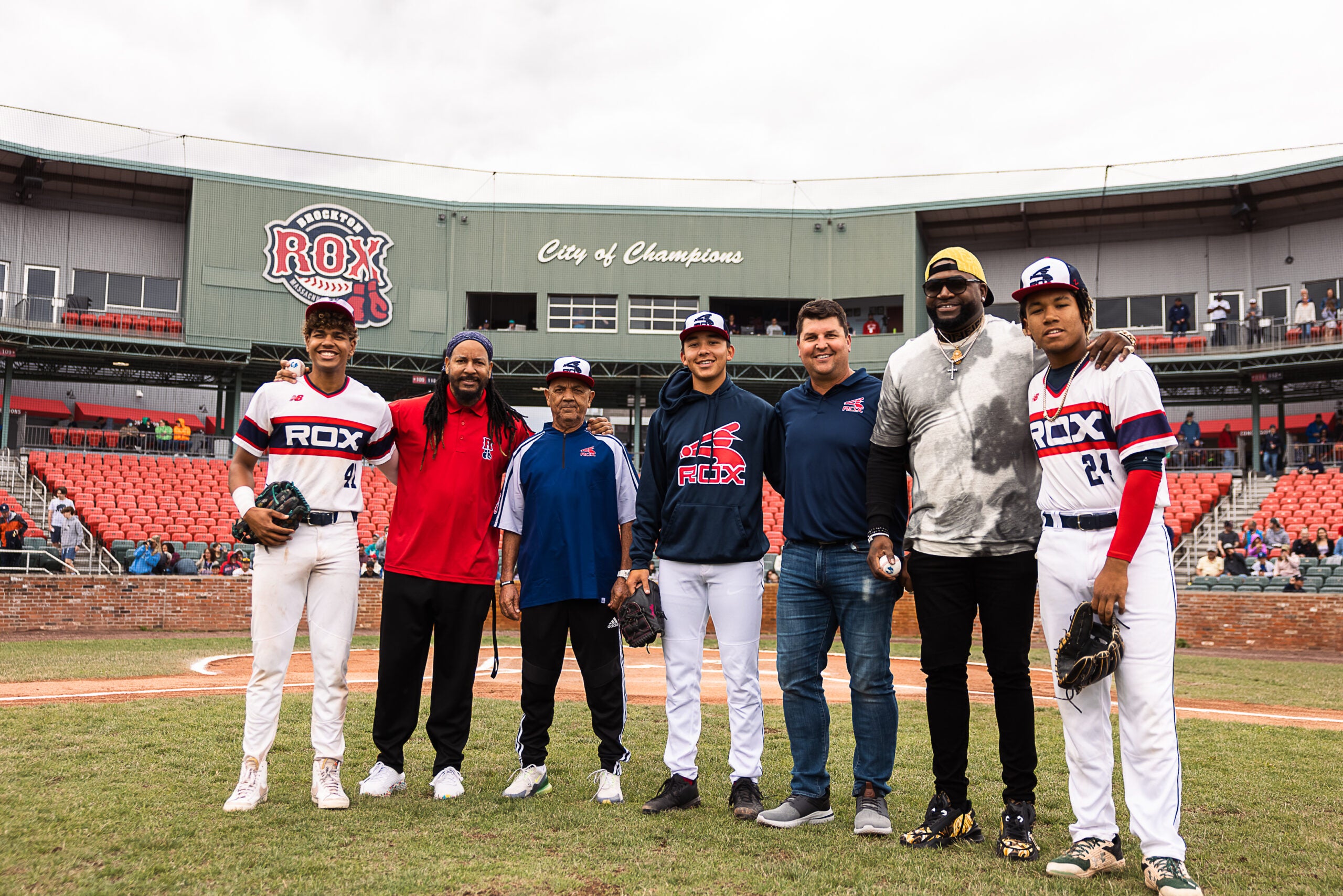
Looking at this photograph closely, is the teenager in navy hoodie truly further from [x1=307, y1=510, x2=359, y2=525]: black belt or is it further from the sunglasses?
[x1=307, y1=510, x2=359, y2=525]: black belt

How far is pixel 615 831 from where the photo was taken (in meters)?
4.36

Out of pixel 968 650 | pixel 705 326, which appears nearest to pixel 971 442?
pixel 968 650

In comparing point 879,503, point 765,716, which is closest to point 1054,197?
point 765,716

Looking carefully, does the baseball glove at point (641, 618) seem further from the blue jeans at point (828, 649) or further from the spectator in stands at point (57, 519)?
the spectator in stands at point (57, 519)

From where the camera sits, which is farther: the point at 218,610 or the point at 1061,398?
the point at 218,610

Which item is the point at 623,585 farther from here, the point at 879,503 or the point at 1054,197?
the point at 1054,197

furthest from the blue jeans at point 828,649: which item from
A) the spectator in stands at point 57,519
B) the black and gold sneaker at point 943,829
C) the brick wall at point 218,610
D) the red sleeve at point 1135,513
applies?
the spectator in stands at point 57,519

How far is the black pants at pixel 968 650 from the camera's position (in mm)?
4145

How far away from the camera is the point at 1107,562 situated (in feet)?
12.2

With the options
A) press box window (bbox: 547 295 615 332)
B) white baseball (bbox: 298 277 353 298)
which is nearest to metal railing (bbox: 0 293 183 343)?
white baseball (bbox: 298 277 353 298)

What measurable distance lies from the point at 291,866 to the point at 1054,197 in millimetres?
31001

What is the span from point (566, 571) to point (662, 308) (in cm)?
2667

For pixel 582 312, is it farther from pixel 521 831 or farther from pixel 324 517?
pixel 521 831

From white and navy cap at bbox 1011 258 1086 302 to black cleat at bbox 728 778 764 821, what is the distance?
2.69 m
